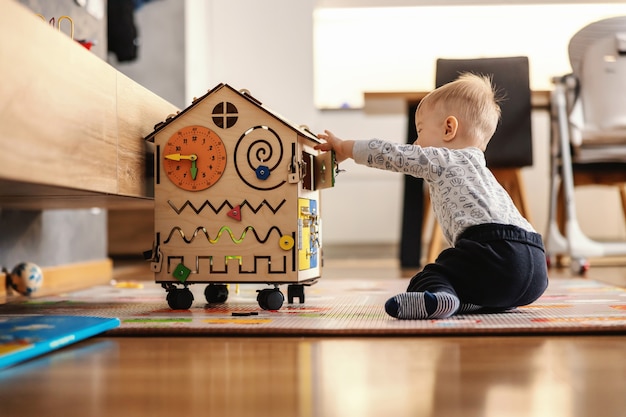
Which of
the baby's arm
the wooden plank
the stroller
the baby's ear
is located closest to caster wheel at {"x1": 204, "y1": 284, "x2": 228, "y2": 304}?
the wooden plank

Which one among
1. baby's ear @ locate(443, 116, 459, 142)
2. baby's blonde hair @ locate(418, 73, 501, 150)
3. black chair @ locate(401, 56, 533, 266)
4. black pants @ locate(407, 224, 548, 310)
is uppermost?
black chair @ locate(401, 56, 533, 266)

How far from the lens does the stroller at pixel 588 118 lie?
8.09 ft

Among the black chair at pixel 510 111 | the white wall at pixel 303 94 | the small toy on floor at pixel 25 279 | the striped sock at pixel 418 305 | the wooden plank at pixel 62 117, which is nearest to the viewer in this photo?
the wooden plank at pixel 62 117

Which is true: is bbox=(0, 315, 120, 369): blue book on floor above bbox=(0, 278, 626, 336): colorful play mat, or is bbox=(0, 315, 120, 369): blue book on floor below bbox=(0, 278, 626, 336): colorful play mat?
above

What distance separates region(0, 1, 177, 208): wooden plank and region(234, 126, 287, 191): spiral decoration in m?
0.23

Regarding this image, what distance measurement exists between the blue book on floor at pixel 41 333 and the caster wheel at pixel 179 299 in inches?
10.3

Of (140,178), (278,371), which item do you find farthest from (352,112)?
(278,371)

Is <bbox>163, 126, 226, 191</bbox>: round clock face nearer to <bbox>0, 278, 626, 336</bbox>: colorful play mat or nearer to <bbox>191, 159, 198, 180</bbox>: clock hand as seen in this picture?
<bbox>191, 159, 198, 180</bbox>: clock hand

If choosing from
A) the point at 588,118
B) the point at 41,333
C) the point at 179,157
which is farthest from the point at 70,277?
the point at 588,118

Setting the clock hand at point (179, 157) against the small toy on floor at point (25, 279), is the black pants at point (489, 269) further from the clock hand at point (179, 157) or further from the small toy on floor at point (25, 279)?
the small toy on floor at point (25, 279)

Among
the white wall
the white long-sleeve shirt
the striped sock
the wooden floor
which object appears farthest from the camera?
the white wall

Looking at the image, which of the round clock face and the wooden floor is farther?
the round clock face

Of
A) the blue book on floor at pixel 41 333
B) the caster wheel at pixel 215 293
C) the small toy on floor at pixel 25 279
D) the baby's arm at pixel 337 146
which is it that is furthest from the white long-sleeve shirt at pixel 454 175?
the small toy on floor at pixel 25 279

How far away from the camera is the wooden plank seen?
1002 millimetres
